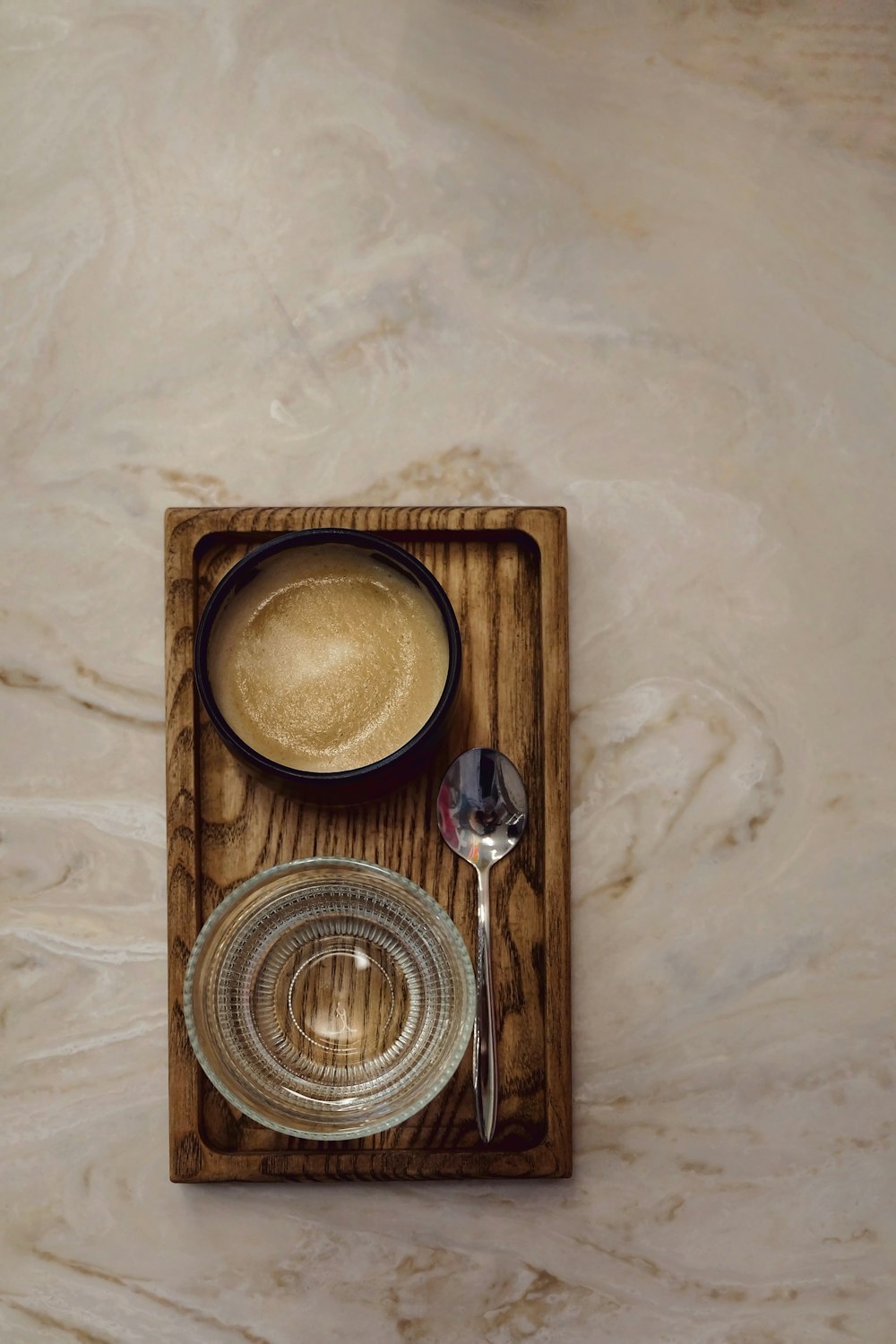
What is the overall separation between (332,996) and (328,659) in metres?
0.22

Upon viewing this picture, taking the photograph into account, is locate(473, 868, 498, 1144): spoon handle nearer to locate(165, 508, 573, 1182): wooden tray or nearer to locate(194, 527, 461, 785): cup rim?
locate(165, 508, 573, 1182): wooden tray

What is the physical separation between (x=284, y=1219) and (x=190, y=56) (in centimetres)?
81

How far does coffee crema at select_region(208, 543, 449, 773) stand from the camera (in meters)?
0.68

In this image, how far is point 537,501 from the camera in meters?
0.75

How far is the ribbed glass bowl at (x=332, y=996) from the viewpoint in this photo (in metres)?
0.67

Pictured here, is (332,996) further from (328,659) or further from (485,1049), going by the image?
(328,659)

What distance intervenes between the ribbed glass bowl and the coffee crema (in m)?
0.08

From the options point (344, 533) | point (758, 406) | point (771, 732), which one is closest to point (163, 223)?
point (344, 533)

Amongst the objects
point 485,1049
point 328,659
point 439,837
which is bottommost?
point 485,1049

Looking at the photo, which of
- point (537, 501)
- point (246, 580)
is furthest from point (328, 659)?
point (537, 501)

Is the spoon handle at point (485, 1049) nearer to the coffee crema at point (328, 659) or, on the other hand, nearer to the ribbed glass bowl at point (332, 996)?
the ribbed glass bowl at point (332, 996)

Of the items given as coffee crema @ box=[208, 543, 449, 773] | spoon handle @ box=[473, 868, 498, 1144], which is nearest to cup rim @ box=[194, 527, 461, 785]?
coffee crema @ box=[208, 543, 449, 773]

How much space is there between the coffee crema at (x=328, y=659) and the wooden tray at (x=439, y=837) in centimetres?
4

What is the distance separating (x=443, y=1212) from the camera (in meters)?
0.72
